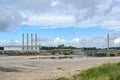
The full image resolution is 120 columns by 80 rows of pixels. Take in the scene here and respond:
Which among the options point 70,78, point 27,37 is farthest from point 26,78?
point 27,37

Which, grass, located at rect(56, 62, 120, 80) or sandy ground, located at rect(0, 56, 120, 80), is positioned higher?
grass, located at rect(56, 62, 120, 80)

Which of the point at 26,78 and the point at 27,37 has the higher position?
the point at 27,37

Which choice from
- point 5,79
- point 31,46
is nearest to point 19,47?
point 31,46

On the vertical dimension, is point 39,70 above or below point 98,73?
below

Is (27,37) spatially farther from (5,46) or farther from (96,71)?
(96,71)

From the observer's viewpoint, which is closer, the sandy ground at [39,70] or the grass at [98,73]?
the grass at [98,73]

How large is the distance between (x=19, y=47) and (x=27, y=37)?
50.1ft

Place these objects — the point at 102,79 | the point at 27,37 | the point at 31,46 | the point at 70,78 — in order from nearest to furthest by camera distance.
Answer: the point at 102,79, the point at 70,78, the point at 27,37, the point at 31,46

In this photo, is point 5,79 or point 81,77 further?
point 5,79

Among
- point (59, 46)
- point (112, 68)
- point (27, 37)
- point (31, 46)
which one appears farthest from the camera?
point (59, 46)

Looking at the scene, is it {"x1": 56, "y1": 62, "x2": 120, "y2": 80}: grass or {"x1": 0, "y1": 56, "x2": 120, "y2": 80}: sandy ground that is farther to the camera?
{"x1": 0, "y1": 56, "x2": 120, "y2": 80}: sandy ground

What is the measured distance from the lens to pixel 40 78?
20203mm

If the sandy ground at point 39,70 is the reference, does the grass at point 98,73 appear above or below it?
above

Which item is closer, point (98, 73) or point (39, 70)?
point (98, 73)
